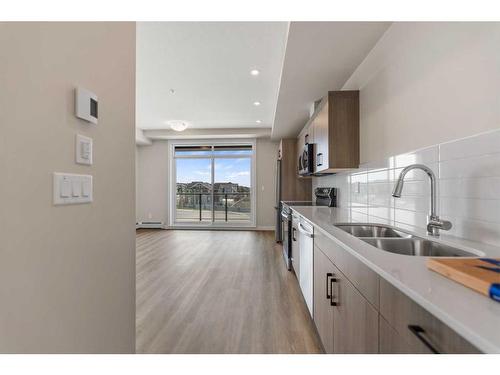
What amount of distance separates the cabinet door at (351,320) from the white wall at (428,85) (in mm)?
962

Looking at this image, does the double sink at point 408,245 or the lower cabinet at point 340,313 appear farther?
the double sink at point 408,245

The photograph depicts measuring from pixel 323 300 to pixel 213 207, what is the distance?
572 centimetres

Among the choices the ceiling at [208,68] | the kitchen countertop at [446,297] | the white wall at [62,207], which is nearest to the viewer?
the kitchen countertop at [446,297]

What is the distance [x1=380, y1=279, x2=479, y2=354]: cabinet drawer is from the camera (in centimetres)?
57

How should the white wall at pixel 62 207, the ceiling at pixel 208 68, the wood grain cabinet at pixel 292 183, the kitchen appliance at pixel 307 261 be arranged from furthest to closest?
the wood grain cabinet at pixel 292 183 < the ceiling at pixel 208 68 < the kitchen appliance at pixel 307 261 < the white wall at pixel 62 207

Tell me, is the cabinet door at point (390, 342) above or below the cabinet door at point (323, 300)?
above

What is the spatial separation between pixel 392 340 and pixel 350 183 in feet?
7.32

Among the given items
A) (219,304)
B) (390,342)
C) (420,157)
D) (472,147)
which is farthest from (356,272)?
(219,304)

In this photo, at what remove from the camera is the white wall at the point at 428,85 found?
3.71 ft

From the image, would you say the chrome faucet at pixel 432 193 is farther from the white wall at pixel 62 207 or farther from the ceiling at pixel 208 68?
the ceiling at pixel 208 68

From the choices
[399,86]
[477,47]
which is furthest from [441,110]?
[399,86]

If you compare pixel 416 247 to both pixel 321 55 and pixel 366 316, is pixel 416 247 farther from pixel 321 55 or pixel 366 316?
pixel 321 55

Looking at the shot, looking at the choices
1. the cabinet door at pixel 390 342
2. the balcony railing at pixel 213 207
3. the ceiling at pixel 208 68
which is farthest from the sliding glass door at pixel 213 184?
the cabinet door at pixel 390 342

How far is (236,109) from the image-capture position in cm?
494
